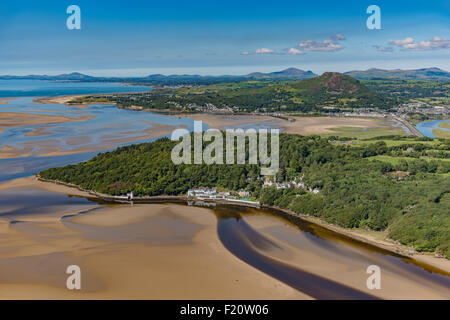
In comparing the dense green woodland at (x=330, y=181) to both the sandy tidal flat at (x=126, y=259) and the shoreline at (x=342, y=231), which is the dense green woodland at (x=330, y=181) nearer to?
the shoreline at (x=342, y=231)

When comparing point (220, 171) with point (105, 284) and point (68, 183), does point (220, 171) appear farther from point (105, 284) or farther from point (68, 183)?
point (105, 284)

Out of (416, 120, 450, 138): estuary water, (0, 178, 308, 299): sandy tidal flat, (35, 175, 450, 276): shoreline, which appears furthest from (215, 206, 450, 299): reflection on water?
(416, 120, 450, 138): estuary water

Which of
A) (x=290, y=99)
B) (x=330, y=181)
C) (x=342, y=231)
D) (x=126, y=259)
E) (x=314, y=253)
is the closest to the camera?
(x=126, y=259)

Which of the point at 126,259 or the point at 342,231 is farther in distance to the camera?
the point at 342,231

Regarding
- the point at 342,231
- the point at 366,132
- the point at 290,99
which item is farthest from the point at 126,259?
the point at 290,99

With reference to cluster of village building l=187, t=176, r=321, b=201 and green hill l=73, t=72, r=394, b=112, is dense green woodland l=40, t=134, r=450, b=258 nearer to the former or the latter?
cluster of village building l=187, t=176, r=321, b=201

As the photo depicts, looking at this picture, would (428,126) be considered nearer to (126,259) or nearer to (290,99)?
(290,99)
